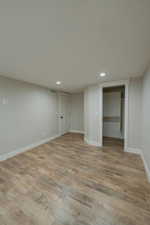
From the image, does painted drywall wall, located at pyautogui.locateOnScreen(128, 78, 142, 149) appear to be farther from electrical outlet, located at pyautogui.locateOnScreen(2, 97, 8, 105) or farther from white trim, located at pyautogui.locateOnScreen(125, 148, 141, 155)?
electrical outlet, located at pyautogui.locateOnScreen(2, 97, 8, 105)

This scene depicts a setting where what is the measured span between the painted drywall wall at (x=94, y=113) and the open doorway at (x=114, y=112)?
0.95 meters

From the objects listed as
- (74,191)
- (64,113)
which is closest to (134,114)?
(74,191)

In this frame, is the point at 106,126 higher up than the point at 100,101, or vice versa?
the point at 100,101

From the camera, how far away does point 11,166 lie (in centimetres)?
235

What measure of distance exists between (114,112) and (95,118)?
1443mm

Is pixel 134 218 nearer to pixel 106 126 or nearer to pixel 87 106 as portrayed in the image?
pixel 87 106

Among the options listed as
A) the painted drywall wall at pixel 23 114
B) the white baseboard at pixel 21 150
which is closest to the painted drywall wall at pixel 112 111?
the painted drywall wall at pixel 23 114

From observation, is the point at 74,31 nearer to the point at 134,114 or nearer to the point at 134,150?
the point at 134,114

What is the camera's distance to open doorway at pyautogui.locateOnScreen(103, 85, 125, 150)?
439cm

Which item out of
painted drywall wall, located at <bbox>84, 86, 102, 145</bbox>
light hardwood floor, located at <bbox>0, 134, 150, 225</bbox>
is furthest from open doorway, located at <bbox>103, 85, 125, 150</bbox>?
light hardwood floor, located at <bbox>0, 134, 150, 225</bbox>

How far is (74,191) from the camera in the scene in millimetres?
1640

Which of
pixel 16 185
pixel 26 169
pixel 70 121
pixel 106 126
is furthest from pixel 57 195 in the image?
pixel 70 121

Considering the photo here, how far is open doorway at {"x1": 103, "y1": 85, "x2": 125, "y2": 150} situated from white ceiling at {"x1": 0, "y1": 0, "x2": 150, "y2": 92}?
2.64 meters

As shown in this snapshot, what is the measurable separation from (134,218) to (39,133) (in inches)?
133
